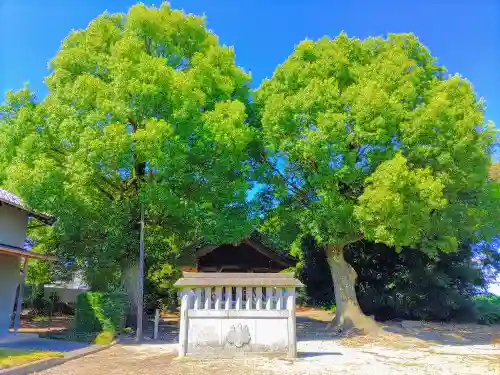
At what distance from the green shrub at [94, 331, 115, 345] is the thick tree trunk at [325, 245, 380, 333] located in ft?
30.2

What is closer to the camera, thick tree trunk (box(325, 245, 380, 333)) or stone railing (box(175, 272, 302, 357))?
stone railing (box(175, 272, 302, 357))

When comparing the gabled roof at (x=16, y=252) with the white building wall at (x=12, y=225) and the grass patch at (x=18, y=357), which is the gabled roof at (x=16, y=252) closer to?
the white building wall at (x=12, y=225)

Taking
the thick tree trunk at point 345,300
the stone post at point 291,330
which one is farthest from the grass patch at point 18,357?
the thick tree trunk at point 345,300

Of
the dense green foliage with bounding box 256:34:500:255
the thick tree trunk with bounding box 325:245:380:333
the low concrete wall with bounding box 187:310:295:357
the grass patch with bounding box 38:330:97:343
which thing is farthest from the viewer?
the thick tree trunk with bounding box 325:245:380:333

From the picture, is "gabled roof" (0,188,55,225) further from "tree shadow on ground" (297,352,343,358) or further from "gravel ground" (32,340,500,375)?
"tree shadow on ground" (297,352,343,358)

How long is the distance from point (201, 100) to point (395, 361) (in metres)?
10.7

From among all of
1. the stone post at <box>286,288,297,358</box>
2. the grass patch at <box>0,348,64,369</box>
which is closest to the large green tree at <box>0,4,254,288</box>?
the grass patch at <box>0,348,64,369</box>

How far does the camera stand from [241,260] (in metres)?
20.8

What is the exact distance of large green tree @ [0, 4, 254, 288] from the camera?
45.6 feet

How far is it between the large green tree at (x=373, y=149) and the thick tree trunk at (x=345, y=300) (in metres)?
0.05

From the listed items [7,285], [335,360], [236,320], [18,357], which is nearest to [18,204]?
[7,285]

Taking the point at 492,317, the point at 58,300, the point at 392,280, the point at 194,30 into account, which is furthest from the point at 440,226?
the point at 58,300

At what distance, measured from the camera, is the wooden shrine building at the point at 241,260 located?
20.4 m

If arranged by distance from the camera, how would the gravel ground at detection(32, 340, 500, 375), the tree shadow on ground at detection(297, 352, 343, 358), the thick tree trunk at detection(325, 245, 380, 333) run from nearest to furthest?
1. the gravel ground at detection(32, 340, 500, 375)
2. the tree shadow on ground at detection(297, 352, 343, 358)
3. the thick tree trunk at detection(325, 245, 380, 333)
